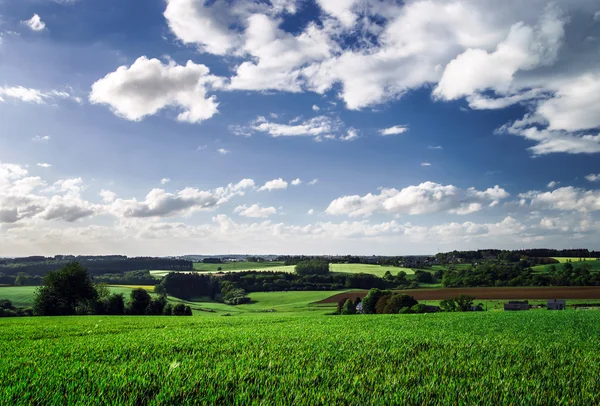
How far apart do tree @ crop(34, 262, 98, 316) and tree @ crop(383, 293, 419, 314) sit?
197 feet

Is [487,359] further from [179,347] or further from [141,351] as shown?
[141,351]

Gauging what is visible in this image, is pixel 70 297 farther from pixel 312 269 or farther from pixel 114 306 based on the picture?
pixel 312 269

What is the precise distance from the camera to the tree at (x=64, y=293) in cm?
6562

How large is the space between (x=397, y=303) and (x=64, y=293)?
66.3 meters

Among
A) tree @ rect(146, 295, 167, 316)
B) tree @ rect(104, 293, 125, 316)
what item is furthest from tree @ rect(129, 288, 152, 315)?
tree @ rect(104, 293, 125, 316)

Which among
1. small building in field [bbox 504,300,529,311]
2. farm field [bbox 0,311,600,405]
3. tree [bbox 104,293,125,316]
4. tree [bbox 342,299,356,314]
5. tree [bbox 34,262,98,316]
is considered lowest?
tree [bbox 342,299,356,314]

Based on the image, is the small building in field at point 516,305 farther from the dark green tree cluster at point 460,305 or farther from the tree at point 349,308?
the tree at point 349,308

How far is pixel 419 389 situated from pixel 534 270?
14429 centimetres

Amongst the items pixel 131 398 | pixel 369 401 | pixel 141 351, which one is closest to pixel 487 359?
pixel 369 401

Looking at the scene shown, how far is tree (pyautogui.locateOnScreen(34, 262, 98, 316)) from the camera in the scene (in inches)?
2584

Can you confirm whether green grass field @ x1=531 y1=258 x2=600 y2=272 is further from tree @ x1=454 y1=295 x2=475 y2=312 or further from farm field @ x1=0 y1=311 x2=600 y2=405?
farm field @ x1=0 y1=311 x2=600 y2=405

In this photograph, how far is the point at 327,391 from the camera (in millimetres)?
5059

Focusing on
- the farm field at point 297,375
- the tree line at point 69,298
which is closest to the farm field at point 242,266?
the tree line at point 69,298

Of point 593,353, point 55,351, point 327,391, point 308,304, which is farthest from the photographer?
point 308,304
